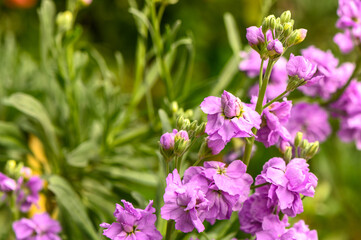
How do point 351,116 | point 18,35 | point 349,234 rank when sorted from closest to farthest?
point 351,116 < point 349,234 < point 18,35

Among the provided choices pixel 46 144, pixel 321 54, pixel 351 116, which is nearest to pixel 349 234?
pixel 351 116

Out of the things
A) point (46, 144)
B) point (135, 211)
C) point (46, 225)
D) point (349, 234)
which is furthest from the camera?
point (349, 234)

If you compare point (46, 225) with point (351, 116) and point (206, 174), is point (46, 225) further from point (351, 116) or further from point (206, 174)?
point (351, 116)

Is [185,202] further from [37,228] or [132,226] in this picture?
[37,228]

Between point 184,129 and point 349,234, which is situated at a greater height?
point 184,129

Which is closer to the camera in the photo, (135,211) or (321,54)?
(135,211)

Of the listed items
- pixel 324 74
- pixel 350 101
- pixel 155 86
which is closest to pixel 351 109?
pixel 350 101
